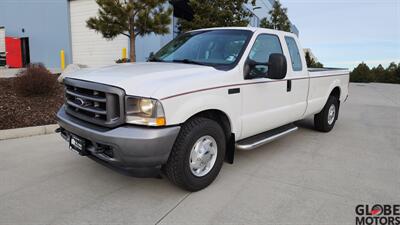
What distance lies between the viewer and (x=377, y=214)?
3082mm

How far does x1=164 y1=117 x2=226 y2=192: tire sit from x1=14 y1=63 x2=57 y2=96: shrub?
17.8 ft

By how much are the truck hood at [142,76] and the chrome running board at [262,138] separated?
1043 millimetres

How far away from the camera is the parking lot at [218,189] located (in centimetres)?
293

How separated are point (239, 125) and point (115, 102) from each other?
1577 mm

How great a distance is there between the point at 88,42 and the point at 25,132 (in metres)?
10.6

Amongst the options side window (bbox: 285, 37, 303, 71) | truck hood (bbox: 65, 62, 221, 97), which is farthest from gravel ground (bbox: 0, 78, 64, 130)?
side window (bbox: 285, 37, 303, 71)

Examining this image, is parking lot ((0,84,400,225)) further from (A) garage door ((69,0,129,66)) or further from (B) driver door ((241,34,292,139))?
(A) garage door ((69,0,129,66))

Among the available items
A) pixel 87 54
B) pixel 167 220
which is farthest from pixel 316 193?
pixel 87 54

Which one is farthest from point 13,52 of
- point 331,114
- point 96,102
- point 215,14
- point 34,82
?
point 331,114

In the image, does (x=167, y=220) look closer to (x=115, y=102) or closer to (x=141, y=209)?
(x=141, y=209)

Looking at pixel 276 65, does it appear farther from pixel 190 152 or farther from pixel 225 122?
pixel 190 152

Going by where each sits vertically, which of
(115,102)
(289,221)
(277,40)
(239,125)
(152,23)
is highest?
(152,23)

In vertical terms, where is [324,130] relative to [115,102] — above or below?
below

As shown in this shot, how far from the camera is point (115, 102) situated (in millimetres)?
2928
